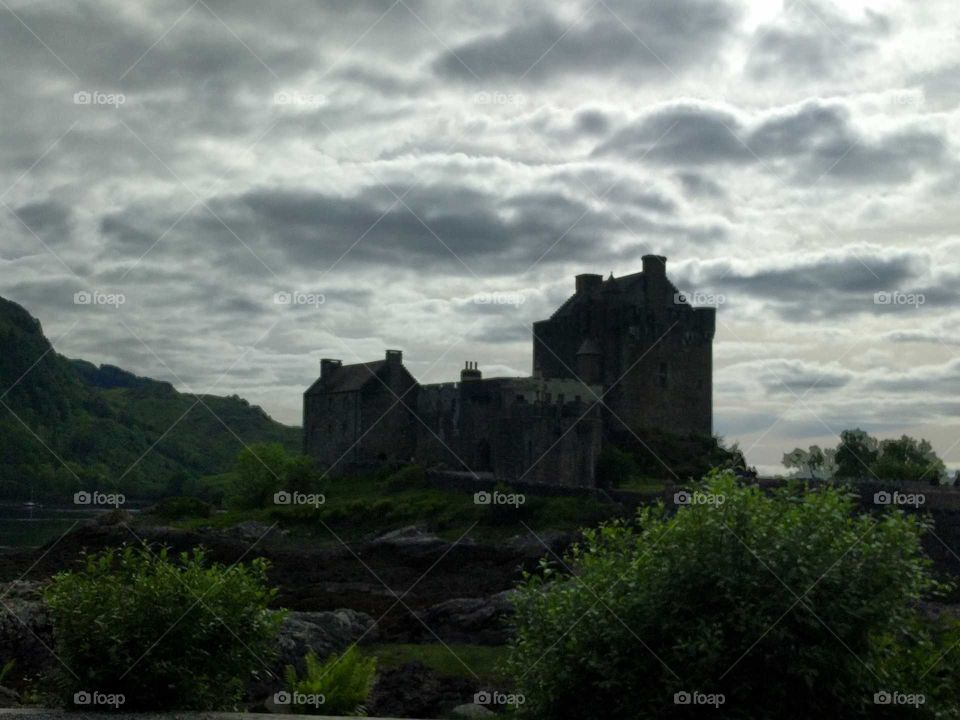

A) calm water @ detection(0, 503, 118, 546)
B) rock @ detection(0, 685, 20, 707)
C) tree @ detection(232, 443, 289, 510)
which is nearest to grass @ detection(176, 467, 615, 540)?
tree @ detection(232, 443, 289, 510)

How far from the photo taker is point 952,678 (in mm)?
12406

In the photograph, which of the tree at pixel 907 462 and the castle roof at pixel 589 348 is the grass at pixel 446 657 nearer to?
the tree at pixel 907 462

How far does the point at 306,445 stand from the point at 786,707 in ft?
256

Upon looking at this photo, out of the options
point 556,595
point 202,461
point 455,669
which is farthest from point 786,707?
point 202,461

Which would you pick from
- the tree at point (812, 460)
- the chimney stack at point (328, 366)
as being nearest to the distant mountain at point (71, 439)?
the chimney stack at point (328, 366)

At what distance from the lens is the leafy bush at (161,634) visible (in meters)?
11.4

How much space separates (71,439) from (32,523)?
55890 millimetres

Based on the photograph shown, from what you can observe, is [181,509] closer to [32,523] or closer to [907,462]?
[32,523]

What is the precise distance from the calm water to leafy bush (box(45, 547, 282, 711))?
53937mm

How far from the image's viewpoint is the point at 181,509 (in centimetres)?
7469

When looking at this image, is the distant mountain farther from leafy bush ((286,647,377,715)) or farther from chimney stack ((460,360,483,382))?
leafy bush ((286,647,377,715))

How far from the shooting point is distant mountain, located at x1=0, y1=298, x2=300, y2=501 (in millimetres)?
128875

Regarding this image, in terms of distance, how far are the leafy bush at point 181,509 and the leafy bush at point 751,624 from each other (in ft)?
214

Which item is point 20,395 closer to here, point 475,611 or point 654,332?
point 654,332
